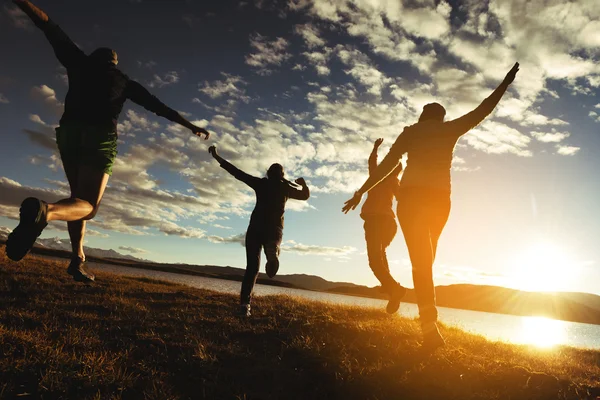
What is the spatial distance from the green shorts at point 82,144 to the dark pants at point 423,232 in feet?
12.1

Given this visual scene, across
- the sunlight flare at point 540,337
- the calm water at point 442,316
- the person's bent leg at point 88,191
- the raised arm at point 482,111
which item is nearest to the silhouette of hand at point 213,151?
the person's bent leg at point 88,191

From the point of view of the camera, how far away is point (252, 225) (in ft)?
20.9

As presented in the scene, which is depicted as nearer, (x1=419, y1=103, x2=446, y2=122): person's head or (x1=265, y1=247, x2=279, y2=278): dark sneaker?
(x1=419, y1=103, x2=446, y2=122): person's head

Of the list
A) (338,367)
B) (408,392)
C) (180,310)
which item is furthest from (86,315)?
(408,392)

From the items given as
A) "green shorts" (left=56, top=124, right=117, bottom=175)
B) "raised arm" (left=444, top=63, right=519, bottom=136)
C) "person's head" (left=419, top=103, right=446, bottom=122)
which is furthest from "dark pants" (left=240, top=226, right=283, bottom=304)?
"raised arm" (left=444, top=63, right=519, bottom=136)

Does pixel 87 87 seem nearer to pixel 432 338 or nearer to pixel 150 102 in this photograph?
pixel 150 102

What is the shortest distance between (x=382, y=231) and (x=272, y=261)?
109 inches

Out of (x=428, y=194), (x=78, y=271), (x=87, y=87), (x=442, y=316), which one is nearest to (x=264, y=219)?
(x=78, y=271)

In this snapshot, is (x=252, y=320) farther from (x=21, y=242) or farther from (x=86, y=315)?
(x=21, y=242)

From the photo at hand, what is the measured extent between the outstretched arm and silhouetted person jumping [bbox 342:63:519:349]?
120 mm

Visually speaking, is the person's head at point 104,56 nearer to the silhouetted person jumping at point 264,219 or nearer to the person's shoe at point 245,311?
the silhouetted person jumping at point 264,219

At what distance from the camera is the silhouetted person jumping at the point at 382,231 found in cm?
718

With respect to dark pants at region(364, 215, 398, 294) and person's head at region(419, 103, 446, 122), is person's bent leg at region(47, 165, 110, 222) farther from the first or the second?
dark pants at region(364, 215, 398, 294)

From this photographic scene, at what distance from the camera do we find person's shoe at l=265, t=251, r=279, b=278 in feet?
19.1
